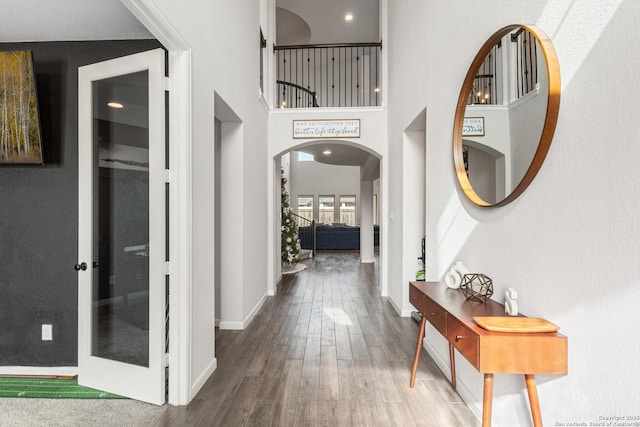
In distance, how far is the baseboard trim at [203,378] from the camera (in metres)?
2.21

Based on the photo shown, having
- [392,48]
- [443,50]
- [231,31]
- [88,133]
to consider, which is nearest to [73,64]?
[88,133]

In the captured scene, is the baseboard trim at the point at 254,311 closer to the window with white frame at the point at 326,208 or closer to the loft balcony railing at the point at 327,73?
the loft balcony railing at the point at 327,73

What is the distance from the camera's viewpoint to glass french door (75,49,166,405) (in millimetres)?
2117

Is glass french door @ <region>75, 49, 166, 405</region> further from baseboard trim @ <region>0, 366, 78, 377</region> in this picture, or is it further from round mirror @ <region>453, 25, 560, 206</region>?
round mirror @ <region>453, 25, 560, 206</region>

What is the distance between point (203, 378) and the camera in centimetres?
238

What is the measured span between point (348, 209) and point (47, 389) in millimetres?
13507

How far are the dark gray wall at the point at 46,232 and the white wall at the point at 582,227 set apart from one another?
8.84 ft

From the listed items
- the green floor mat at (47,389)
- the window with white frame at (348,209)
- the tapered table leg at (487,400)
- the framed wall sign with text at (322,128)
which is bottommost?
the green floor mat at (47,389)

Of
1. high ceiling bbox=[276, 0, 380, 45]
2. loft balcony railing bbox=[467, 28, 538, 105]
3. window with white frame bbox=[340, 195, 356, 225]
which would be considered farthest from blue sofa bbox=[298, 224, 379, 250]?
loft balcony railing bbox=[467, 28, 538, 105]

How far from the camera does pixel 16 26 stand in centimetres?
235

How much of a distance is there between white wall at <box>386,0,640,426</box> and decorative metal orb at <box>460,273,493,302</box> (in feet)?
0.19

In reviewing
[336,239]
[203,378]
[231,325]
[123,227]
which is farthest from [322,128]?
[336,239]

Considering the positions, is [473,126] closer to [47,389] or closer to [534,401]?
[534,401]

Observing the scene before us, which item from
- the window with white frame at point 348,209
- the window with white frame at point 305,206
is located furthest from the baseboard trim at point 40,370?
the window with white frame at point 348,209
